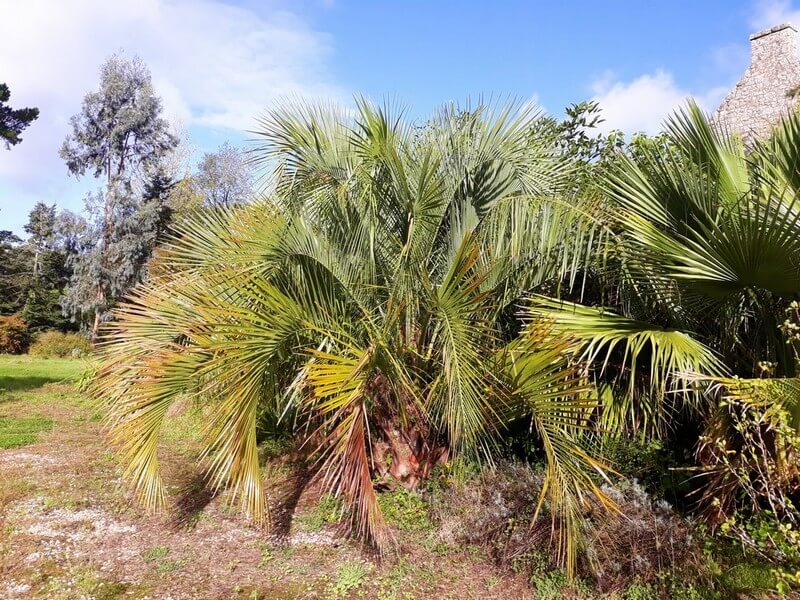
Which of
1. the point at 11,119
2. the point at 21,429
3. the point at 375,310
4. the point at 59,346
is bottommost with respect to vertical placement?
the point at 59,346

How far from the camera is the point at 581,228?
12.2 ft

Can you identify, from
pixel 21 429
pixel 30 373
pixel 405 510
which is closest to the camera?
pixel 405 510

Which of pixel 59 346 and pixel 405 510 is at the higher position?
pixel 405 510

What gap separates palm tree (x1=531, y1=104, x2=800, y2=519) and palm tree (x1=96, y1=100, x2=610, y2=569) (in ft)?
1.00

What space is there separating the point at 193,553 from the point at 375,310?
2164mm

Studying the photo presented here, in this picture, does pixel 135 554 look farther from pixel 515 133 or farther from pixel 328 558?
pixel 515 133

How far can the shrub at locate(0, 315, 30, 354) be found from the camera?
20.5 m

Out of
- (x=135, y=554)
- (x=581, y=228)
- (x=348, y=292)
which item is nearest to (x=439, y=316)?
(x=348, y=292)

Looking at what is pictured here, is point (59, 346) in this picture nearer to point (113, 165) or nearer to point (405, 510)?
point (113, 165)

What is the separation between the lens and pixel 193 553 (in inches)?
156

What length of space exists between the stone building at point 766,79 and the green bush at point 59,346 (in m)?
21.6

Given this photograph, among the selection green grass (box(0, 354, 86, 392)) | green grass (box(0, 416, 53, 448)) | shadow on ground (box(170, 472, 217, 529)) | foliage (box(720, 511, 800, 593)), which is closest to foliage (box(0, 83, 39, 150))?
green grass (box(0, 354, 86, 392))

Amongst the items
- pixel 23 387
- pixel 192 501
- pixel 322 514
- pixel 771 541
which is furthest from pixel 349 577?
pixel 23 387

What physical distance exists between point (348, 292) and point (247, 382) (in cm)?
109
